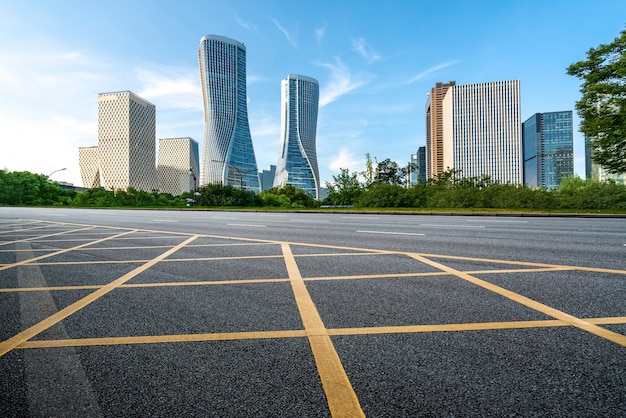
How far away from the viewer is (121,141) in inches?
7018

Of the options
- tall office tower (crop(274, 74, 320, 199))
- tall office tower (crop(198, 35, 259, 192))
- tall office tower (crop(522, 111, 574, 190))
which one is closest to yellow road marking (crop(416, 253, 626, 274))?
tall office tower (crop(198, 35, 259, 192))

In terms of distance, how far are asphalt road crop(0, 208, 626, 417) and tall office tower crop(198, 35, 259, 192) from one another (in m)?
120

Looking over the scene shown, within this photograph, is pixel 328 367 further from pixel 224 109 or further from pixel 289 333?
pixel 224 109

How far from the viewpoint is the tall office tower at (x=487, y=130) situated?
130 metres

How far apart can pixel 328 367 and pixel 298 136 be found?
527ft

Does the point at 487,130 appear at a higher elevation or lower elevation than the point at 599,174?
higher

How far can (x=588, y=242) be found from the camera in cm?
787

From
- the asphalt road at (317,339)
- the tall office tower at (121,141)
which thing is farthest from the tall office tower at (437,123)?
the asphalt road at (317,339)

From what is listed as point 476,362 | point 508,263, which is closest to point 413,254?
point 508,263

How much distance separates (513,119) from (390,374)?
152715mm

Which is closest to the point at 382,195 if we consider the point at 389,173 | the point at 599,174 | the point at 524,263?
the point at 389,173

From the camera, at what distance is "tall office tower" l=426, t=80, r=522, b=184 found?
130 meters

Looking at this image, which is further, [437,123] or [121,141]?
[121,141]

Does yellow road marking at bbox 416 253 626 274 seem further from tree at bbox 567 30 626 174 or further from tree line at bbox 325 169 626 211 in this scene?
tree at bbox 567 30 626 174
